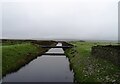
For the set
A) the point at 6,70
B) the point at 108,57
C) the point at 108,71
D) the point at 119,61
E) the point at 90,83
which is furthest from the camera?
the point at 108,57

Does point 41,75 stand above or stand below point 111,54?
below

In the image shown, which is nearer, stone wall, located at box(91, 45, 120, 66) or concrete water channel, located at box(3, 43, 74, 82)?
concrete water channel, located at box(3, 43, 74, 82)

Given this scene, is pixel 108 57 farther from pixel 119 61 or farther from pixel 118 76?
pixel 118 76

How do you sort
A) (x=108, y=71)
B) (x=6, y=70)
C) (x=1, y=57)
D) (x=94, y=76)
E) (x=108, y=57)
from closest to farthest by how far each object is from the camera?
(x=94, y=76) → (x=108, y=71) → (x=6, y=70) → (x=108, y=57) → (x=1, y=57)

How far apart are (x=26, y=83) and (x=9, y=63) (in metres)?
13.0

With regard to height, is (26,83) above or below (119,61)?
below

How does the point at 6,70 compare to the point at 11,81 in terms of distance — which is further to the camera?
the point at 6,70

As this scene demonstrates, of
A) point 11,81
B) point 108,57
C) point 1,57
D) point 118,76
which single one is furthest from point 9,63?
point 118,76

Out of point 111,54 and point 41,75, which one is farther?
point 111,54

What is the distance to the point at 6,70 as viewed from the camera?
35188 millimetres

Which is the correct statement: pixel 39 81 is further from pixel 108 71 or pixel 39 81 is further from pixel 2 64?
pixel 2 64

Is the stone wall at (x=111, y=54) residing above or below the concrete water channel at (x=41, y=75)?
above

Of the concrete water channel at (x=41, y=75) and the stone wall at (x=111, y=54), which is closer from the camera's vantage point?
the concrete water channel at (x=41, y=75)

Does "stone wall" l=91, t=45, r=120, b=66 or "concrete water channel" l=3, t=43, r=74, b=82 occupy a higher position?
"stone wall" l=91, t=45, r=120, b=66
